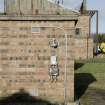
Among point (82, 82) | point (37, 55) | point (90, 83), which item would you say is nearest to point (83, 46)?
point (82, 82)

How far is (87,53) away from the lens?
49.5m

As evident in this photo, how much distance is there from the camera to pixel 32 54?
21906 millimetres

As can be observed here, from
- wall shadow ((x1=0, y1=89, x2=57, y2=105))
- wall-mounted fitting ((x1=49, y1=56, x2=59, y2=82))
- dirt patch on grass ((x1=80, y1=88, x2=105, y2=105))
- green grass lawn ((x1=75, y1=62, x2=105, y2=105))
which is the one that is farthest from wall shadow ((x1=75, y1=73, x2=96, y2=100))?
wall shadow ((x1=0, y1=89, x2=57, y2=105))

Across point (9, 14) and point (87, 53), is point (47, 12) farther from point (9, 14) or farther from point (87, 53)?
point (87, 53)

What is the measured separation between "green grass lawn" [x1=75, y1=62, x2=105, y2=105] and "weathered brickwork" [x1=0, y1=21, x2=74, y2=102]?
2075 mm

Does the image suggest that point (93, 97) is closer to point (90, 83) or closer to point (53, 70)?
point (53, 70)

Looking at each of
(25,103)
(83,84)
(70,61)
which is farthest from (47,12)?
(83,84)

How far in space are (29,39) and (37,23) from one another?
34.3 inches

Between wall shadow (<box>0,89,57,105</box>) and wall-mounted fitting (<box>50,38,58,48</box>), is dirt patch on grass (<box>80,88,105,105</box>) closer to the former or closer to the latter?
wall shadow (<box>0,89,57,105</box>)

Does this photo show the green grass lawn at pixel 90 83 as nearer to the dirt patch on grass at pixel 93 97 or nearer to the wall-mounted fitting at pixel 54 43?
the dirt patch on grass at pixel 93 97

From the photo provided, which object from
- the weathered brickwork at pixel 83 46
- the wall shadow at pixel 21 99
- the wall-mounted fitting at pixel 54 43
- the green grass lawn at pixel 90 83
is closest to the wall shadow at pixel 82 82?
the green grass lawn at pixel 90 83

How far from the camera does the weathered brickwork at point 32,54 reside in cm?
2188

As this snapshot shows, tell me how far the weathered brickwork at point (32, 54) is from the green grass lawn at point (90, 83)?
2075mm

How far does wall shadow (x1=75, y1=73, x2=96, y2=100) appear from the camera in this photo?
27577mm
